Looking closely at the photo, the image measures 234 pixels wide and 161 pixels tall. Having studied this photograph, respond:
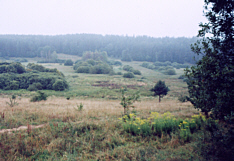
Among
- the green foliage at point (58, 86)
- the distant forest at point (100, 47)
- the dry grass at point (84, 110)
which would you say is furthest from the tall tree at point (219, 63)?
the distant forest at point (100, 47)

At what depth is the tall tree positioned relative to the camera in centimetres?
393

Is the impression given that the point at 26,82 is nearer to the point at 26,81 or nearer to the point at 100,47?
the point at 26,81

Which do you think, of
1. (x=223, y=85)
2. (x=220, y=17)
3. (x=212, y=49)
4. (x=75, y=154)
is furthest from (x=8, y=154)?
(x=220, y=17)

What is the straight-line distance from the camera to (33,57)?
120m

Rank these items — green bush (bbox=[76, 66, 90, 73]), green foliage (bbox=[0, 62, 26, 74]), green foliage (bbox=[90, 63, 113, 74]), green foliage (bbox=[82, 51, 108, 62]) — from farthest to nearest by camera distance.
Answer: green foliage (bbox=[82, 51, 108, 62]), green bush (bbox=[76, 66, 90, 73]), green foliage (bbox=[90, 63, 113, 74]), green foliage (bbox=[0, 62, 26, 74])

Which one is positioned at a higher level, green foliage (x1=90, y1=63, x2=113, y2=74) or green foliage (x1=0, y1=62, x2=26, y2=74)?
green foliage (x1=0, y1=62, x2=26, y2=74)

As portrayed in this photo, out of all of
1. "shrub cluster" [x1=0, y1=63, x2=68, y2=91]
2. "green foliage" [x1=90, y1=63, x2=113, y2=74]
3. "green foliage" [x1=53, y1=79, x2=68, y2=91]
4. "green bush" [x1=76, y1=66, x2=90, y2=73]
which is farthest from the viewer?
"green bush" [x1=76, y1=66, x2=90, y2=73]

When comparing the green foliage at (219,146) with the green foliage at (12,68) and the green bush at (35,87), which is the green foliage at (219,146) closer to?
the green bush at (35,87)

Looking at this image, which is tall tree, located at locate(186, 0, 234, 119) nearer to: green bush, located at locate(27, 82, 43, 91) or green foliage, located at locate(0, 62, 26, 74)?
green bush, located at locate(27, 82, 43, 91)

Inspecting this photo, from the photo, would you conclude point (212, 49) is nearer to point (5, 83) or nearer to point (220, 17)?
point (220, 17)

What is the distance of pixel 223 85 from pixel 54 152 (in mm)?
5153

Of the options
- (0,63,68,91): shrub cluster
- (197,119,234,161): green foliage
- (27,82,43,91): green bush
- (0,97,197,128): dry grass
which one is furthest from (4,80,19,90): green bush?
(197,119,234,161): green foliage

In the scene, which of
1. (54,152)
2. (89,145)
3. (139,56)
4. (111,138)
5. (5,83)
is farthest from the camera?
(139,56)

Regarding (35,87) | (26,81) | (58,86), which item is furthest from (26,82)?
(58,86)
